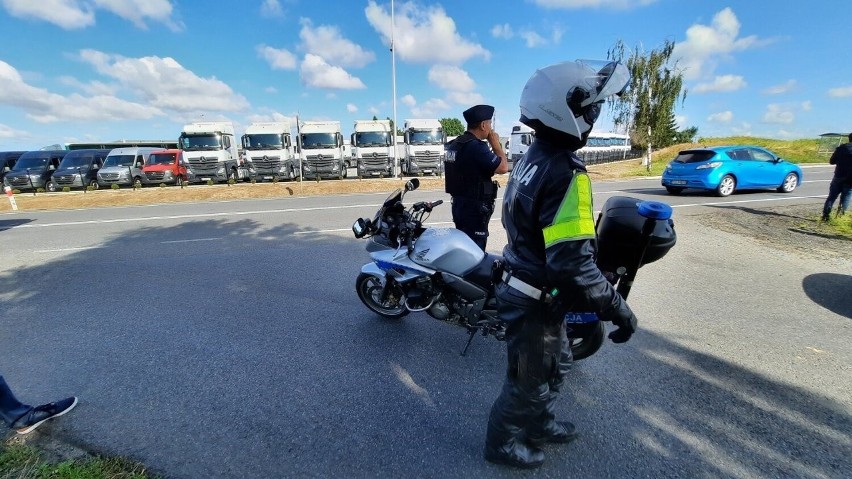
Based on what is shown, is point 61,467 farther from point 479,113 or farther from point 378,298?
point 479,113

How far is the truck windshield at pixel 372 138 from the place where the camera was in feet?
62.0

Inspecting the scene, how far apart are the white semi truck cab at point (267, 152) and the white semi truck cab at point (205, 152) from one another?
1325 millimetres

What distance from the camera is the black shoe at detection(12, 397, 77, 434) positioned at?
223cm

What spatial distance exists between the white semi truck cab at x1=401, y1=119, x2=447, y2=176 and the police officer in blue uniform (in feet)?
48.9

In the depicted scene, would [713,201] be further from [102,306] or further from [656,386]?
[102,306]

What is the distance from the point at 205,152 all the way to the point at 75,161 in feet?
23.4

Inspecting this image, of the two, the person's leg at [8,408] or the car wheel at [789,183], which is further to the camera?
the car wheel at [789,183]

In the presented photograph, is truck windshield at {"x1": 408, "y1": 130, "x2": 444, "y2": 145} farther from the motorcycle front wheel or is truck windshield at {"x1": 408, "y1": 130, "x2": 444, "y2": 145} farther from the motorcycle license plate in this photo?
the motorcycle license plate

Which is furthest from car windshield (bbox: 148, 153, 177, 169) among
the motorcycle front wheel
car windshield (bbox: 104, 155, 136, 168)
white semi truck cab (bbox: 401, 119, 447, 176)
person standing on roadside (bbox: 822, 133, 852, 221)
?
person standing on roadside (bbox: 822, 133, 852, 221)

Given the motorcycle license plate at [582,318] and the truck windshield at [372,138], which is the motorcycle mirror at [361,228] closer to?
the motorcycle license plate at [582,318]

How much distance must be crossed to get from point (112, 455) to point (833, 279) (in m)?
7.05

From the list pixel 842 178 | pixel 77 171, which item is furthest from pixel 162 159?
pixel 842 178

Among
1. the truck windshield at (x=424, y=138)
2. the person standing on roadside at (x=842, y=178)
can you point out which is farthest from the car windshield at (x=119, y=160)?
the person standing on roadside at (x=842, y=178)

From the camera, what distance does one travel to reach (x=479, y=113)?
3572mm
